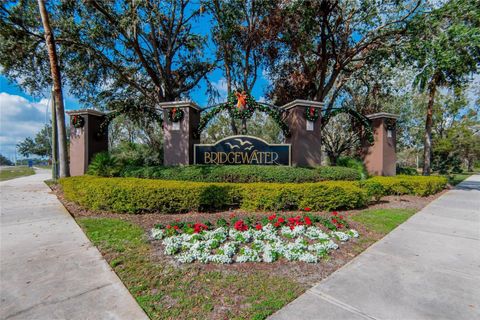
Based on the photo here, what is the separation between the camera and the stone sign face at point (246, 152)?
765cm

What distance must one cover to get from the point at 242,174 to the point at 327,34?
8.32 meters

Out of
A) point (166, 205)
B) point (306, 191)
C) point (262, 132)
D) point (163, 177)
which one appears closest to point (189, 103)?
point (163, 177)

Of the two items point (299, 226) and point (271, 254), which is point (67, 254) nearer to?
point (271, 254)

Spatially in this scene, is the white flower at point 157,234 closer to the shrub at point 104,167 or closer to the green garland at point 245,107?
the shrub at point 104,167

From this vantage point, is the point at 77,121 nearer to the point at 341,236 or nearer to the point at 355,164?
the point at 341,236

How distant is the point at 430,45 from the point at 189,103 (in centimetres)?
911

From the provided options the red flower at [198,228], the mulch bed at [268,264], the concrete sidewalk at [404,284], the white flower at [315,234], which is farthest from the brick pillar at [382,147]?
the red flower at [198,228]

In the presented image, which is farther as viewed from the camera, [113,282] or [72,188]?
[72,188]

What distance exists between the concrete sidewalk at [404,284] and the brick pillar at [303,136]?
430 cm

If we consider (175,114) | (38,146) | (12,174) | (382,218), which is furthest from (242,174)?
(38,146)

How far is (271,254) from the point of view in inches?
116

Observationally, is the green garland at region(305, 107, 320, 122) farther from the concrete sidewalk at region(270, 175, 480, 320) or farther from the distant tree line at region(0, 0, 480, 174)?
the concrete sidewalk at region(270, 175, 480, 320)

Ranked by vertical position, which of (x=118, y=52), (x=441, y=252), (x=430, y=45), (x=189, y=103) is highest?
(x=118, y=52)

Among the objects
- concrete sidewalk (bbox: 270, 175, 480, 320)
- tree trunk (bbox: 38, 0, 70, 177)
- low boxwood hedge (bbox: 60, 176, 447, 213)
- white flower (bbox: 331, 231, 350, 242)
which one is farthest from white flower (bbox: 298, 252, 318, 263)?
tree trunk (bbox: 38, 0, 70, 177)
